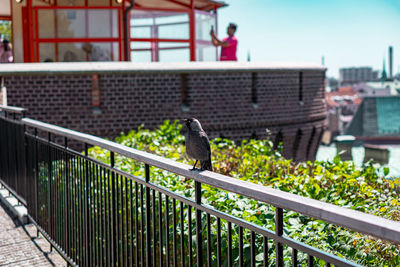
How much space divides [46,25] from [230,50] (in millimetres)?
5070

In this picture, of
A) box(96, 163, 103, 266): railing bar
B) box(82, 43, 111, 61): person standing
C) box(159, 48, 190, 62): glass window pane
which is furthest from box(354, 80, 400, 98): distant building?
box(96, 163, 103, 266): railing bar

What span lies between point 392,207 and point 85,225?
7.60 feet

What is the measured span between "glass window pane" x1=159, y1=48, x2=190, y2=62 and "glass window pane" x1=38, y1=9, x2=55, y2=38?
312 cm

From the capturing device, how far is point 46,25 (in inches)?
621

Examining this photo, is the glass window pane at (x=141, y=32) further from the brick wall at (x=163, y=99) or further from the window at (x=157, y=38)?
the brick wall at (x=163, y=99)

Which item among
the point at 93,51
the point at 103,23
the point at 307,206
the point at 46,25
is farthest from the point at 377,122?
the point at 307,206

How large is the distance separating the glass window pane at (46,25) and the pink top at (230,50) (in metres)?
4.67

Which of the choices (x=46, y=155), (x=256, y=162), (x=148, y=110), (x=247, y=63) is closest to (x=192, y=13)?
(x=247, y=63)

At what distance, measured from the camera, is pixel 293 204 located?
1.96 metres

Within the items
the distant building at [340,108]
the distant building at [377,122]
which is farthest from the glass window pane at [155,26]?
the distant building at [377,122]

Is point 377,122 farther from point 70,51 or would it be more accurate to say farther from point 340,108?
point 70,51

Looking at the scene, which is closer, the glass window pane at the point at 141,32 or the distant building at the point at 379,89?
the glass window pane at the point at 141,32

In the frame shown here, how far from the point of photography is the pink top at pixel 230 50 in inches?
591

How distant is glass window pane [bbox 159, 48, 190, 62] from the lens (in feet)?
55.2
